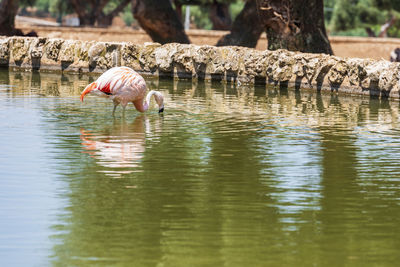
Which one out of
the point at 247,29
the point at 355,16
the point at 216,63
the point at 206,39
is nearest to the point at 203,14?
the point at 355,16

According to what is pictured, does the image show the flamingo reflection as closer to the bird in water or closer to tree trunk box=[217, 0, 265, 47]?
the bird in water

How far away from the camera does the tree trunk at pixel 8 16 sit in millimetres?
33656

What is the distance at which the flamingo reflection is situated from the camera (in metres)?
8.22

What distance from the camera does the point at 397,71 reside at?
16250mm

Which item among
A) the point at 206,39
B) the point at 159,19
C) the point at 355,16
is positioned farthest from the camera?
the point at 355,16

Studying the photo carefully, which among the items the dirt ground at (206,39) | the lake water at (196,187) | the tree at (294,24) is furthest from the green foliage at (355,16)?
the lake water at (196,187)

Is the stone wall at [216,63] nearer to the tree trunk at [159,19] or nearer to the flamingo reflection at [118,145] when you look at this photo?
the flamingo reflection at [118,145]

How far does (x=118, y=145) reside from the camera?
9.45 metres

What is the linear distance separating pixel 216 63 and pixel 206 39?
15.0 metres

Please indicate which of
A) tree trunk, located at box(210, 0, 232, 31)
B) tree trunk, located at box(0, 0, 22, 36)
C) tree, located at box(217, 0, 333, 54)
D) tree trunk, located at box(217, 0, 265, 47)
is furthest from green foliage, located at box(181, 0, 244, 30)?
tree, located at box(217, 0, 333, 54)

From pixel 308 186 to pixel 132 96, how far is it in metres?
4.87

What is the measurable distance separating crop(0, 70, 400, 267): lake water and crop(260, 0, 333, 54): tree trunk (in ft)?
29.5

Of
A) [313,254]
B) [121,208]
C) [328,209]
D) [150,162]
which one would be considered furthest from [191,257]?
[150,162]

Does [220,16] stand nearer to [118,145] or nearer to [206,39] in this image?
[206,39]
